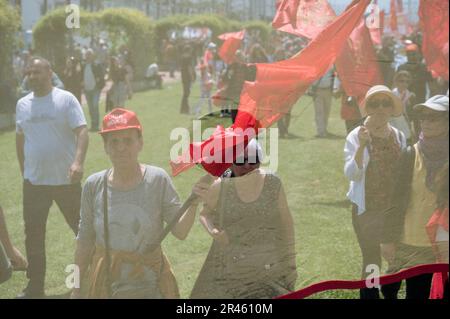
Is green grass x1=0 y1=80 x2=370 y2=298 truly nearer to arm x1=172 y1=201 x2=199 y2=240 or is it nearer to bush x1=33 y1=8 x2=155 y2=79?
arm x1=172 y1=201 x2=199 y2=240

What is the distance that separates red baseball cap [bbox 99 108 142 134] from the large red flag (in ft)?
0.73

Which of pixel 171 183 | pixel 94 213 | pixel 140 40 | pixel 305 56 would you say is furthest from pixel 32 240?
pixel 305 56

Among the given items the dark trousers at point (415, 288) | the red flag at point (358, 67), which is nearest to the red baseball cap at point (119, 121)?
the red flag at point (358, 67)

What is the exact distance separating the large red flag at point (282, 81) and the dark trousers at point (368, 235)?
0.49m

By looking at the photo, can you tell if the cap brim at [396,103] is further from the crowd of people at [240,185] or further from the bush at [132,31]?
the bush at [132,31]

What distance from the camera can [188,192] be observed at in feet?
11.6

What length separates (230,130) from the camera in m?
3.48

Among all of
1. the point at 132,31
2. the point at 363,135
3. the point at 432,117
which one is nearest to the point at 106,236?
the point at 132,31

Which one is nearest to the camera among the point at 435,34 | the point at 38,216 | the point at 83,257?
the point at 435,34

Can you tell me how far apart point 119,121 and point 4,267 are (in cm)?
70

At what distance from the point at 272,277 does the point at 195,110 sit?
68 cm

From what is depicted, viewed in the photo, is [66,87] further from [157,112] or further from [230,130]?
[230,130]

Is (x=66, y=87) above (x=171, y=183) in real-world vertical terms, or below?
above

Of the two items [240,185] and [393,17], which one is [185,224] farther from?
[393,17]
